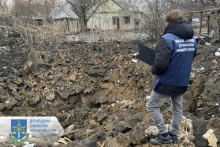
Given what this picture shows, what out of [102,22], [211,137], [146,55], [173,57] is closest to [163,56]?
[173,57]

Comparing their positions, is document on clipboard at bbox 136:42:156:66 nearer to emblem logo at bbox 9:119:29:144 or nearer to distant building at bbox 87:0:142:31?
emblem logo at bbox 9:119:29:144

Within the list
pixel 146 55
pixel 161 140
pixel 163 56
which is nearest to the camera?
pixel 163 56

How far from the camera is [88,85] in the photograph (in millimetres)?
7488

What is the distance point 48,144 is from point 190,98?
11.8ft

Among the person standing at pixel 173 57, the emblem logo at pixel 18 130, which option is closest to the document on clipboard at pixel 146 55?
the person standing at pixel 173 57

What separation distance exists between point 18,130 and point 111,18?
17.9 meters

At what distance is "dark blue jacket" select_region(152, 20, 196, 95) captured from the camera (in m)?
2.46

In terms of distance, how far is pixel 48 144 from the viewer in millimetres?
3406

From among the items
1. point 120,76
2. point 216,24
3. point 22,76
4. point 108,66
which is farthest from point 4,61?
point 216,24

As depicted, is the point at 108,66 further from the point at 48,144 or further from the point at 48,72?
the point at 48,144

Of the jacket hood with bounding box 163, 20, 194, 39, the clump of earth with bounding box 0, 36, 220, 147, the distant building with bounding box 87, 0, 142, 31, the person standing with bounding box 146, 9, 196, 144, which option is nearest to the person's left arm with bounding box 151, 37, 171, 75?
the person standing with bounding box 146, 9, 196, 144

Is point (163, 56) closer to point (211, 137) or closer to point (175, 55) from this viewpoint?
point (175, 55)

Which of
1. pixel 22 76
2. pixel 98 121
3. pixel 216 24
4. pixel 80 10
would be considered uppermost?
pixel 80 10

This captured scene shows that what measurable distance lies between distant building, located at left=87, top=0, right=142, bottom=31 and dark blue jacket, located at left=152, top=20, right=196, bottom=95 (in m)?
10.1
